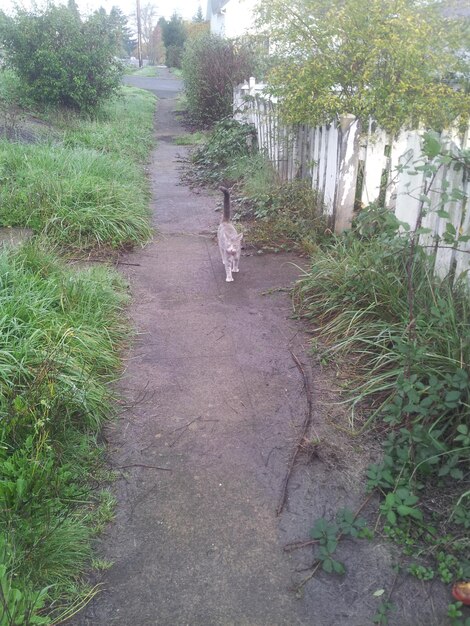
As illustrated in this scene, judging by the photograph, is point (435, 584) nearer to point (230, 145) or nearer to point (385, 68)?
point (385, 68)

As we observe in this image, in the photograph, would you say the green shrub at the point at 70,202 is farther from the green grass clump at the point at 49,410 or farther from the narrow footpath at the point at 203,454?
the green grass clump at the point at 49,410

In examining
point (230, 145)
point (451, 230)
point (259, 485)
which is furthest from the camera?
point (230, 145)

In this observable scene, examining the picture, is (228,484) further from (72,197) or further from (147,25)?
(147,25)

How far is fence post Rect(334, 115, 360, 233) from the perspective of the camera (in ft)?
17.1

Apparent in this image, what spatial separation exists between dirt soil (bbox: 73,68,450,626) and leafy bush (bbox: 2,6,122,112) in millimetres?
9747

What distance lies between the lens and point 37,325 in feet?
11.4

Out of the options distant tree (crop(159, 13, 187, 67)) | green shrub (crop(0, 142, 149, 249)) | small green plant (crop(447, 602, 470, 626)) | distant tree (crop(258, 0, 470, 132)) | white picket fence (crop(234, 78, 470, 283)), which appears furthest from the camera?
distant tree (crop(159, 13, 187, 67))

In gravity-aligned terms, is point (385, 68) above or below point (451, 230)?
above

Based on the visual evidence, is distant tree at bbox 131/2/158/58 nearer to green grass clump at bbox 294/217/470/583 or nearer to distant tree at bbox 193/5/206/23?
distant tree at bbox 193/5/206/23

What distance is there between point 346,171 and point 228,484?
12.5 ft

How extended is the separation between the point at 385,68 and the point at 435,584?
15.5ft

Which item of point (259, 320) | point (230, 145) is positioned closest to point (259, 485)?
point (259, 320)

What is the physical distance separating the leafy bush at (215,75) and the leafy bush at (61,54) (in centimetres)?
287

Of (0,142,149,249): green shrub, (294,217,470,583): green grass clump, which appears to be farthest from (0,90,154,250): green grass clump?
(294,217,470,583): green grass clump
